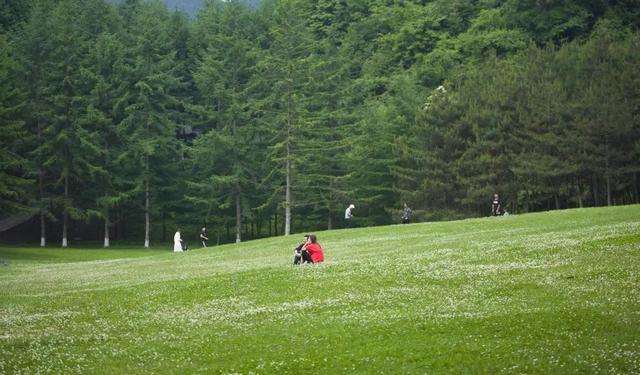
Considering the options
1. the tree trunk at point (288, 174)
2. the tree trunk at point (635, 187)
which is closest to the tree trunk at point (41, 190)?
the tree trunk at point (288, 174)

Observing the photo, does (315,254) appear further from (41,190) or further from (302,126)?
(41,190)

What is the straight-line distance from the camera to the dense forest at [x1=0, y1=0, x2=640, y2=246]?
260ft

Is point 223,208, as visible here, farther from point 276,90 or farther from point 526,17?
point 526,17

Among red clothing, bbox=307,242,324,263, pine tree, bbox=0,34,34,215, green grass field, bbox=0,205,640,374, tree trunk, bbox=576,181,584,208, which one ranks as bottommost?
green grass field, bbox=0,205,640,374

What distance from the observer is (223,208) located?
98.8 m

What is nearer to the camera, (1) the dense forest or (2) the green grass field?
(2) the green grass field

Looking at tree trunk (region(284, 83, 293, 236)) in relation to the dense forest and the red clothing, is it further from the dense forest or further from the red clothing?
the red clothing

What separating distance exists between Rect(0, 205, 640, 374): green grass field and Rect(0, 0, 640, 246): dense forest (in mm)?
41765

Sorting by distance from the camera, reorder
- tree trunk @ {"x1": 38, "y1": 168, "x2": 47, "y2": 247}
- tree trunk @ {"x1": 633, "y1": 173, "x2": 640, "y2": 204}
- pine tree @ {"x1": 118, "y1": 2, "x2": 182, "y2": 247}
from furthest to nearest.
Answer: pine tree @ {"x1": 118, "y1": 2, "x2": 182, "y2": 247} → tree trunk @ {"x1": 38, "y1": 168, "x2": 47, "y2": 247} → tree trunk @ {"x1": 633, "y1": 173, "x2": 640, "y2": 204}

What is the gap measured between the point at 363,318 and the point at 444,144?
68.1m

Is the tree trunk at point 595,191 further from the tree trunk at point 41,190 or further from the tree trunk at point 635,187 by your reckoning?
the tree trunk at point 41,190

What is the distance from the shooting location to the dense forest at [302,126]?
79.1 meters

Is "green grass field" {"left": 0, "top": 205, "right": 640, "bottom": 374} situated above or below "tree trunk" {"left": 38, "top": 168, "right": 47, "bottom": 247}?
below

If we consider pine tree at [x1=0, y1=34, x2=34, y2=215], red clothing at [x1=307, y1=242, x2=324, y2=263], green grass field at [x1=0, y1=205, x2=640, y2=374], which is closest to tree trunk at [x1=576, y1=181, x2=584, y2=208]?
green grass field at [x1=0, y1=205, x2=640, y2=374]
